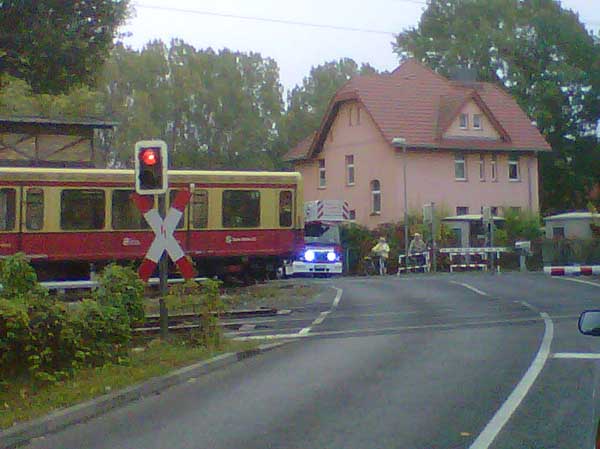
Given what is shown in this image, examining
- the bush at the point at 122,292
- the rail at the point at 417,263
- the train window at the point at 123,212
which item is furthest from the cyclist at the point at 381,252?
the bush at the point at 122,292

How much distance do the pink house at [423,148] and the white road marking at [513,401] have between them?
3883 centimetres

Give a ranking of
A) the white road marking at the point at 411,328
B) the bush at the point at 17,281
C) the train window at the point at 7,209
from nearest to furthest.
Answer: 1. the bush at the point at 17,281
2. the white road marking at the point at 411,328
3. the train window at the point at 7,209

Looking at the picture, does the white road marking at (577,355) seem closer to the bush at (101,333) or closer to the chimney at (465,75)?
the bush at (101,333)

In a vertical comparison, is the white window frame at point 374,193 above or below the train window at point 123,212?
above

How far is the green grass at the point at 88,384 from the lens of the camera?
9.39 meters

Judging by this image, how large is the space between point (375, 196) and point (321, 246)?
1543 cm

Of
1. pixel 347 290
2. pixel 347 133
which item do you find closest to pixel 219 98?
pixel 347 133

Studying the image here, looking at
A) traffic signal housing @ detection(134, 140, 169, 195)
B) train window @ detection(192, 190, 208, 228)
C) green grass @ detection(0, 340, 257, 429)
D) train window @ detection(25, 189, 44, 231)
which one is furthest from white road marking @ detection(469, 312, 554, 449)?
train window @ detection(25, 189, 44, 231)

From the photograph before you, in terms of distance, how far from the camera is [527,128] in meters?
58.3

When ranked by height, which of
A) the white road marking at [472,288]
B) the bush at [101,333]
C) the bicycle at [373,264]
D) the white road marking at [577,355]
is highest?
the bicycle at [373,264]

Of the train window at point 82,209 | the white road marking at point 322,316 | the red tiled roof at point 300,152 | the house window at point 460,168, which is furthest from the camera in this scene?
the red tiled roof at point 300,152

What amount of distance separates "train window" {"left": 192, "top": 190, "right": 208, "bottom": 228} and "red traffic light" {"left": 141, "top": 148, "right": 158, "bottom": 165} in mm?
13390

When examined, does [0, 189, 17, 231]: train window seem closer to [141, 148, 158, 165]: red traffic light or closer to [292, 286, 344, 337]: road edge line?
[292, 286, 344, 337]: road edge line

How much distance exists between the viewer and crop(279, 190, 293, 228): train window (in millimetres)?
28516
